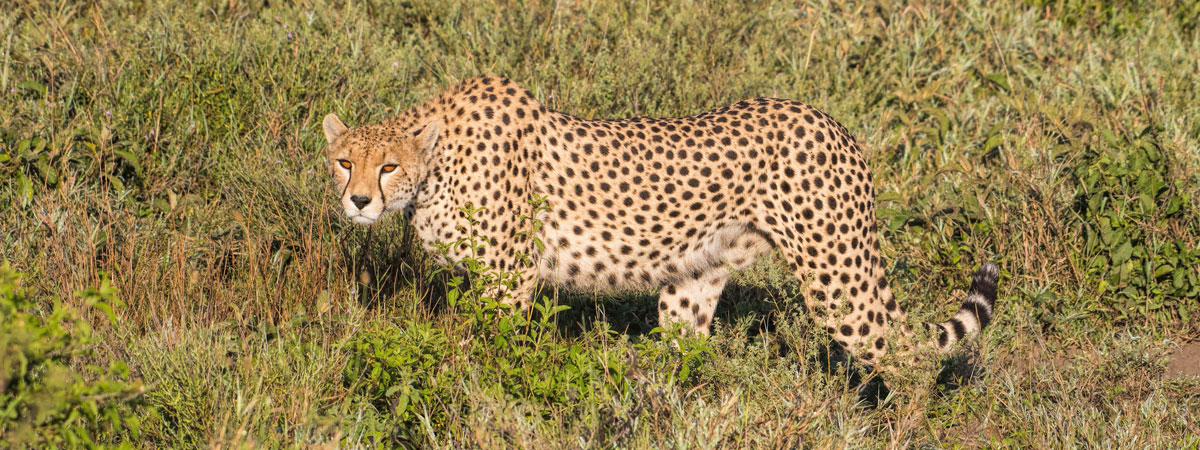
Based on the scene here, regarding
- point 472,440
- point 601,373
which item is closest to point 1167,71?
point 601,373

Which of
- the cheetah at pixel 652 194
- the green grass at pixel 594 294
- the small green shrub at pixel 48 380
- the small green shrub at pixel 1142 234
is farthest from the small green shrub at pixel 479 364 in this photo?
the small green shrub at pixel 1142 234

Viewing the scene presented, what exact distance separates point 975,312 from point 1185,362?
1077mm

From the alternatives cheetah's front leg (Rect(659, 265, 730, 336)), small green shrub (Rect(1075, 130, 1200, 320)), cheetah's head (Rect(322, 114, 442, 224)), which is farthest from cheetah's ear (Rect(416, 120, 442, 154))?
small green shrub (Rect(1075, 130, 1200, 320))

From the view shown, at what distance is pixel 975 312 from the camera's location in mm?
3684

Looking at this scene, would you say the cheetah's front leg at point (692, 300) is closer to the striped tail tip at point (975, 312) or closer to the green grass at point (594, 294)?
the green grass at point (594, 294)

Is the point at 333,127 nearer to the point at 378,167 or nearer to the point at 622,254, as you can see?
the point at 378,167

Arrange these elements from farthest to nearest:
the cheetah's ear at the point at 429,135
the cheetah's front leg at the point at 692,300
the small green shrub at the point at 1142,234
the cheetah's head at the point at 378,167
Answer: the small green shrub at the point at 1142,234, the cheetah's front leg at the point at 692,300, the cheetah's ear at the point at 429,135, the cheetah's head at the point at 378,167

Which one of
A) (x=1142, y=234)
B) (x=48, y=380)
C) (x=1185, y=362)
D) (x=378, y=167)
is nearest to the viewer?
(x=48, y=380)

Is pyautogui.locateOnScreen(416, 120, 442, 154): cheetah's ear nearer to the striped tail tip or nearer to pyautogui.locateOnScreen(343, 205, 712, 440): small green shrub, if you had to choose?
pyautogui.locateOnScreen(343, 205, 712, 440): small green shrub

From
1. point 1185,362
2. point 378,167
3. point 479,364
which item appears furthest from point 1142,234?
point 378,167

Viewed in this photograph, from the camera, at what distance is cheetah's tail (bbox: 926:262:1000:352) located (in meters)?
3.63

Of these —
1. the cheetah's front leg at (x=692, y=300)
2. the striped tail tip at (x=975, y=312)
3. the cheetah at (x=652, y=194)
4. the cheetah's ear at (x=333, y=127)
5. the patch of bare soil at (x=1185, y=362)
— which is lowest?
the patch of bare soil at (x=1185, y=362)

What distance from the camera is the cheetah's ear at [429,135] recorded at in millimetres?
3383

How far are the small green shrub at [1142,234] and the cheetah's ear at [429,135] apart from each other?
2.65 m
